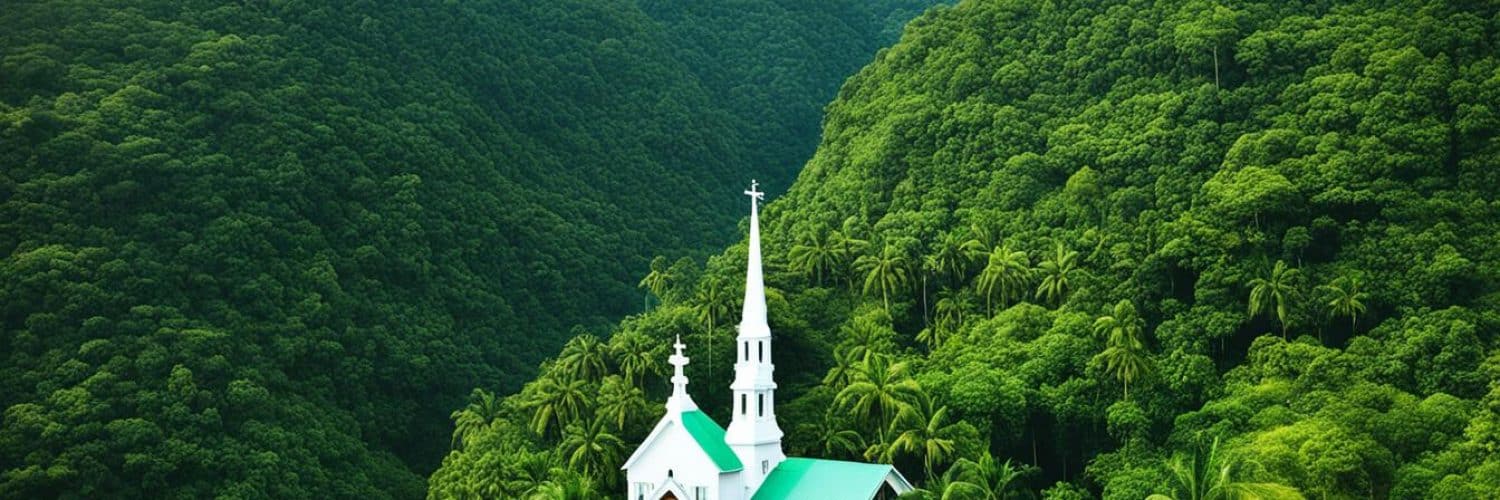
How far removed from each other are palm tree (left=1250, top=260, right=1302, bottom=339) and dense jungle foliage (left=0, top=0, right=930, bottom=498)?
1680 inches

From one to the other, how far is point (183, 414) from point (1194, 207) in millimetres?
44043

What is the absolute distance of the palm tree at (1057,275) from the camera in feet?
290

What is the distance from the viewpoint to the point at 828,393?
86438 millimetres

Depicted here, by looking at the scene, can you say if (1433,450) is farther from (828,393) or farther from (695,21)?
(695,21)

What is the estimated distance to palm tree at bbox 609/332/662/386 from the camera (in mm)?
88125

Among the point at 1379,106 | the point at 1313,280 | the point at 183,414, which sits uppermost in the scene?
the point at 1379,106

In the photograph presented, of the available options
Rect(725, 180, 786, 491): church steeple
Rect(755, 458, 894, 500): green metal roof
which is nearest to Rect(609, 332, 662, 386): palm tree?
Rect(725, 180, 786, 491): church steeple

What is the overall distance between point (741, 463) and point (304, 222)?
5180 cm

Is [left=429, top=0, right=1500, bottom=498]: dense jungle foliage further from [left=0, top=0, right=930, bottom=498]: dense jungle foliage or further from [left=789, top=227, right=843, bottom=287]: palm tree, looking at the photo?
A: [left=0, top=0, right=930, bottom=498]: dense jungle foliage

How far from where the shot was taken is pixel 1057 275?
88812 mm

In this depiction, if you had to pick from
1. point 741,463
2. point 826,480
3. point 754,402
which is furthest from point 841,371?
point 826,480

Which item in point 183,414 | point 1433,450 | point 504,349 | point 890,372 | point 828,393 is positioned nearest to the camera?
point 1433,450

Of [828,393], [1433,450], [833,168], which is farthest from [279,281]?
[1433,450]

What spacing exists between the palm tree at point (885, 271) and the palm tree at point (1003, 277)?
3825 mm
